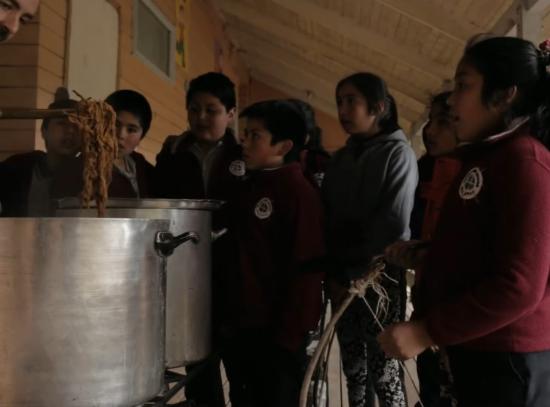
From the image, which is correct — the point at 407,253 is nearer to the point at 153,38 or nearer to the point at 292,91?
the point at 153,38

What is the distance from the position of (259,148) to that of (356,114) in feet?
1.29

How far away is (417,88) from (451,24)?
249 centimetres

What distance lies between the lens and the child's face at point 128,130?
1982 mm

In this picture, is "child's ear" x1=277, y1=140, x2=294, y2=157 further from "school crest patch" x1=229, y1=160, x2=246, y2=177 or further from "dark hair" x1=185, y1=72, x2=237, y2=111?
"dark hair" x1=185, y1=72, x2=237, y2=111

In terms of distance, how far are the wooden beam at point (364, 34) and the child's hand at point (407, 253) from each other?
385 centimetres

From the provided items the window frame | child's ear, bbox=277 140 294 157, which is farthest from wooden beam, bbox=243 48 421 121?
child's ear, bbox=277 140 294 157

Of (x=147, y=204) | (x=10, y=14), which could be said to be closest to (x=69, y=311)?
(x=147, y=204)

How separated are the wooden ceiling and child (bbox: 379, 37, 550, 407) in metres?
1.87

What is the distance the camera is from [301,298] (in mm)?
1528

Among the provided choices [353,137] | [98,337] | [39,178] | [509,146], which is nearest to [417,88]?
[353,137]

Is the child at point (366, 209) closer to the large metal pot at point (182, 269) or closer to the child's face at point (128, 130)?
the large metal pot at point (182, 269)

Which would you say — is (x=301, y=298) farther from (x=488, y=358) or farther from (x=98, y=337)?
(x=98, y=337)

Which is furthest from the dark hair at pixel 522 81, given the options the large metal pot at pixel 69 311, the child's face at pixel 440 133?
the child's face at pixel 440 133

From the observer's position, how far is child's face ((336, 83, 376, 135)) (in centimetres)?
196
